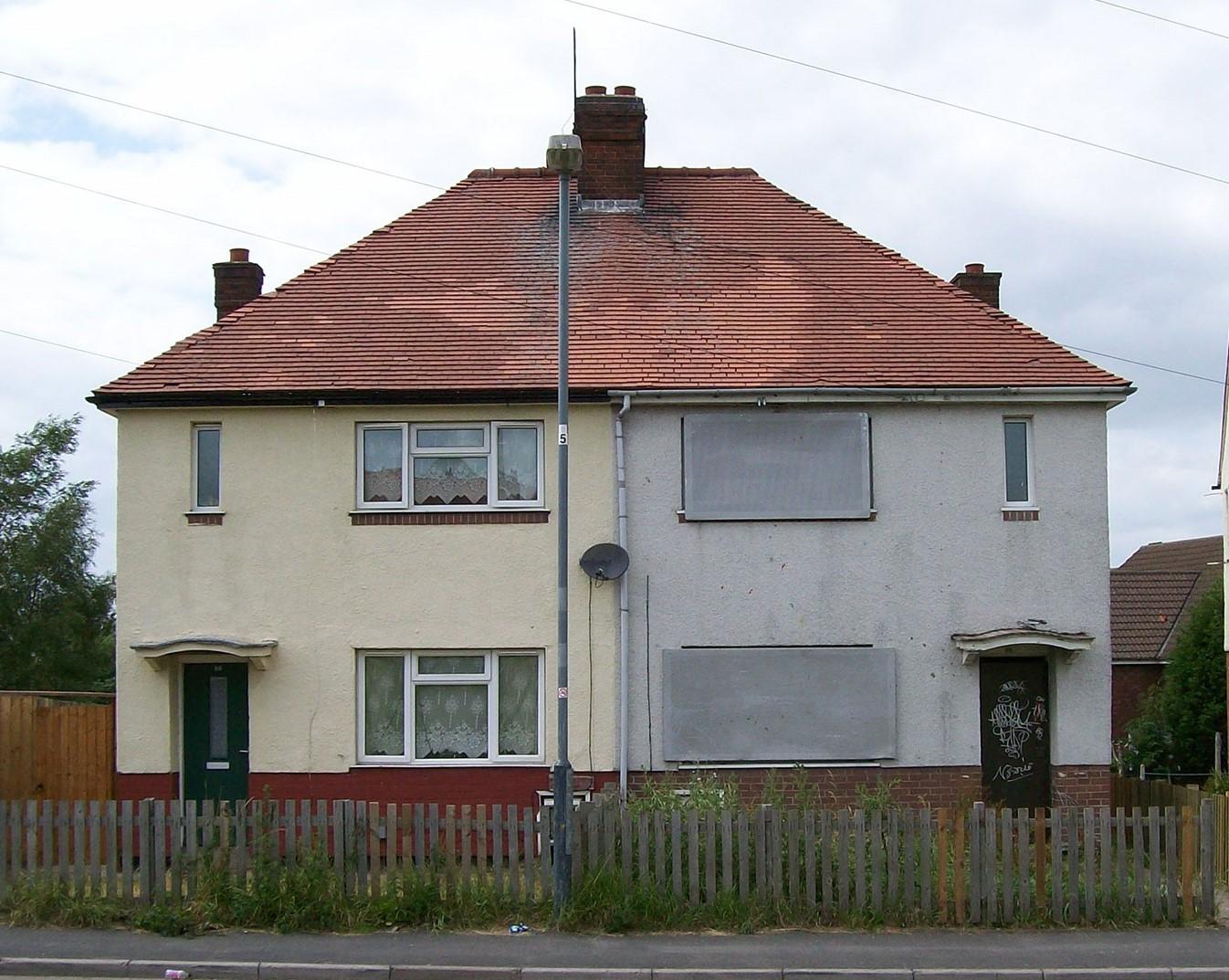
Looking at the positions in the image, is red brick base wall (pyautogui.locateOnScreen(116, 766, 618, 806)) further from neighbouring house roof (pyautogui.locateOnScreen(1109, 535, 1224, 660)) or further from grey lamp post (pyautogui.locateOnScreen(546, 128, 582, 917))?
neighbouring house roof (pyautogui.locateOnScreen(1109, 535, 1224, 660))

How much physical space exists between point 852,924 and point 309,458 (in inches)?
318

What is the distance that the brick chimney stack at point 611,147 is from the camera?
19.3 m

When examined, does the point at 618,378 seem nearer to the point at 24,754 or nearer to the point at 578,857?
the point at 578,857

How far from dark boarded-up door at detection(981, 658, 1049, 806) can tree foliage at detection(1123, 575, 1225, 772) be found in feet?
35.7

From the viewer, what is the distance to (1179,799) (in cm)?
1521

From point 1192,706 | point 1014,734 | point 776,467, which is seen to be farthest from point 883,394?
point 1192,706

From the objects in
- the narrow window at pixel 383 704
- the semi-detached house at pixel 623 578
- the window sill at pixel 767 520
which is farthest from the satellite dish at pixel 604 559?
the narrow window at pixel 383 704

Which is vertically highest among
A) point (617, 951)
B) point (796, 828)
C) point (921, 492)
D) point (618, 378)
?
point (618, 378)

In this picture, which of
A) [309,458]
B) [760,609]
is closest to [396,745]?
[309,458]

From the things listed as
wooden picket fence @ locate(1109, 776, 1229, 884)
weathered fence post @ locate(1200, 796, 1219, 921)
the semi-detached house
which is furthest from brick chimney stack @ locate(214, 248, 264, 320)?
weathered fence post @ locate(1200, 796, 1219, 921)

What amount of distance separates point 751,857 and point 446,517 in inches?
227

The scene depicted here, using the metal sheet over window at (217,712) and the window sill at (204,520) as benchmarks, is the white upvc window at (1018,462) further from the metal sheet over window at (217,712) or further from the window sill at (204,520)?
the metal sheet over window at (217,712)

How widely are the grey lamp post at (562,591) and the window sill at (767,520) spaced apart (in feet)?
13.0

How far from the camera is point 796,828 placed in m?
11.9
